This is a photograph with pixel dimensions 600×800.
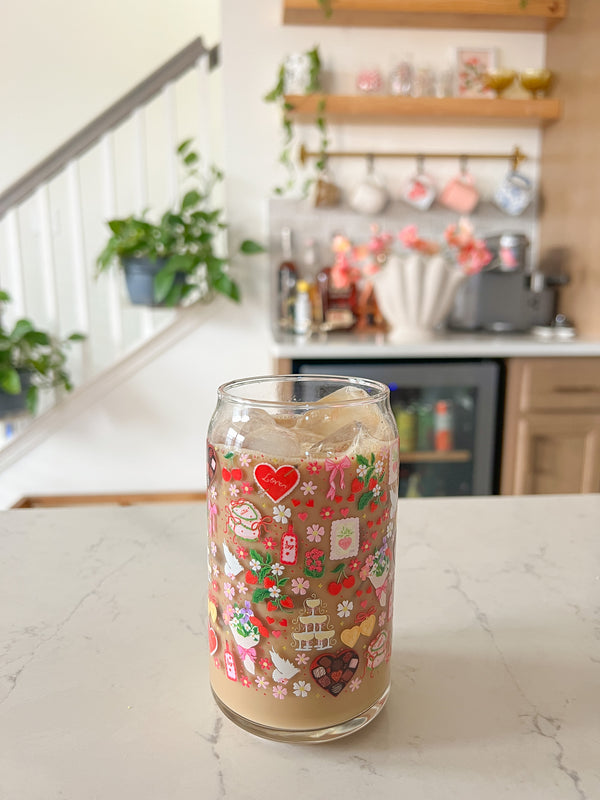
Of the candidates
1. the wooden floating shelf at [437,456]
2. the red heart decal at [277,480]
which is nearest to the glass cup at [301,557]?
the red heart decal at [277,480]

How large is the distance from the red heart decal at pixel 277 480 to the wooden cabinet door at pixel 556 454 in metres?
2.02

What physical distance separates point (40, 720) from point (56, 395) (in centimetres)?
238

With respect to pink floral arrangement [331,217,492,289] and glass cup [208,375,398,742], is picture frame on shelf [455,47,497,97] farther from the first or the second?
glass cup [208,375,398,742]

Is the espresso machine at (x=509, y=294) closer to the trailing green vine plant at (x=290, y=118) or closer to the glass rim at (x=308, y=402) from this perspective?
the trailing green vine plant at (x=290, y=118)

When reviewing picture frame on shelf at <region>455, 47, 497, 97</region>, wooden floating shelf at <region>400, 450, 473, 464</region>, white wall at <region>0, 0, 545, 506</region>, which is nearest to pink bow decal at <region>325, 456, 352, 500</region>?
wooden floating shelf at <region>400, 450, 473, 464</region>

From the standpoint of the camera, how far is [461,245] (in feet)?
8.64

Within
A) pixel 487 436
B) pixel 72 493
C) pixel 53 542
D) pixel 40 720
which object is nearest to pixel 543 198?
pixel 487 436

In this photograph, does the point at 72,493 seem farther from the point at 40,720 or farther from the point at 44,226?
the point at 40,720

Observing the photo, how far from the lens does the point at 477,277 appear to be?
2588 mm

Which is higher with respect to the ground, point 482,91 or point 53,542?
point 482,91

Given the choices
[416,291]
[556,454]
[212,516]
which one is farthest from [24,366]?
[212,516]

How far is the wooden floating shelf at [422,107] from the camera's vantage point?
244cm

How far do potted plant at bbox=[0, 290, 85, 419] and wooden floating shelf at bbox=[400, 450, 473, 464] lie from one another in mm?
1313

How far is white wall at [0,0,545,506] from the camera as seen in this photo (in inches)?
101
